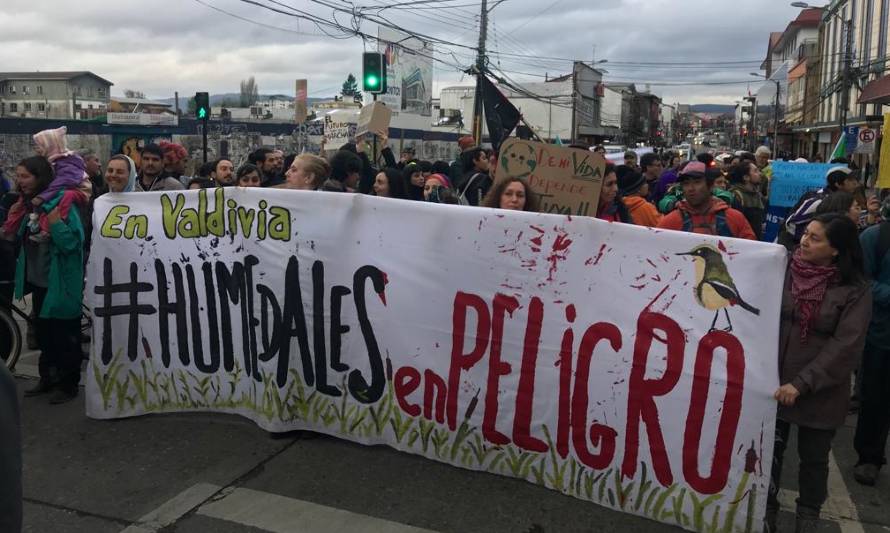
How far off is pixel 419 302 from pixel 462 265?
32 cm

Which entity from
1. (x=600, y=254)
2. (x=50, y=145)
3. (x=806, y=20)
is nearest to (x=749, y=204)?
(x=600, y=254)

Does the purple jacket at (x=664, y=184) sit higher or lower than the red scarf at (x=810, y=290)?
higher

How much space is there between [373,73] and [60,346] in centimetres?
1026

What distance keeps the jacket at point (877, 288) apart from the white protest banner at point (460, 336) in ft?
3.94

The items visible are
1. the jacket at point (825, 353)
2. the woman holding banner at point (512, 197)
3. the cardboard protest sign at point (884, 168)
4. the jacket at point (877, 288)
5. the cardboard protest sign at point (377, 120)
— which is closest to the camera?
the jacket at point (825, 353)

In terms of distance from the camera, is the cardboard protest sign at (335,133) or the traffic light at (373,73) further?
the cardboard protest sign at (335,133)

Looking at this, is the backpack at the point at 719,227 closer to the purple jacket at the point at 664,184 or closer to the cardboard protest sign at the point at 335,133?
the purple jacket at the point at 664,184

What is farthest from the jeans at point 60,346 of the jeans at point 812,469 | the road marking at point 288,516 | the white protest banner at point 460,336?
the jeans at point 812,469

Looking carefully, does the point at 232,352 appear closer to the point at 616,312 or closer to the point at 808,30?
the point at 616,312

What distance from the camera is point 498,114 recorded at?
10.0 metres

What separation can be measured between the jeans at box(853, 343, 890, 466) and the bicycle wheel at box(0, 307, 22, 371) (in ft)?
18.6

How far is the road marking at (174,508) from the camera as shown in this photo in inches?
137

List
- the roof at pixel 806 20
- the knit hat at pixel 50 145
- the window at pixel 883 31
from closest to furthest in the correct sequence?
the knit hat at pixel 50 145, the window at pixel 883 31, the roof at pixel 806 20

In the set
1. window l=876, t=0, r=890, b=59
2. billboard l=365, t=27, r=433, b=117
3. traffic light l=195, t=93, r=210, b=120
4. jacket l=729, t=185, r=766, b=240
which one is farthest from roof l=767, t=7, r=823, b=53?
jacket l=729, t=185, r=766, b=240
